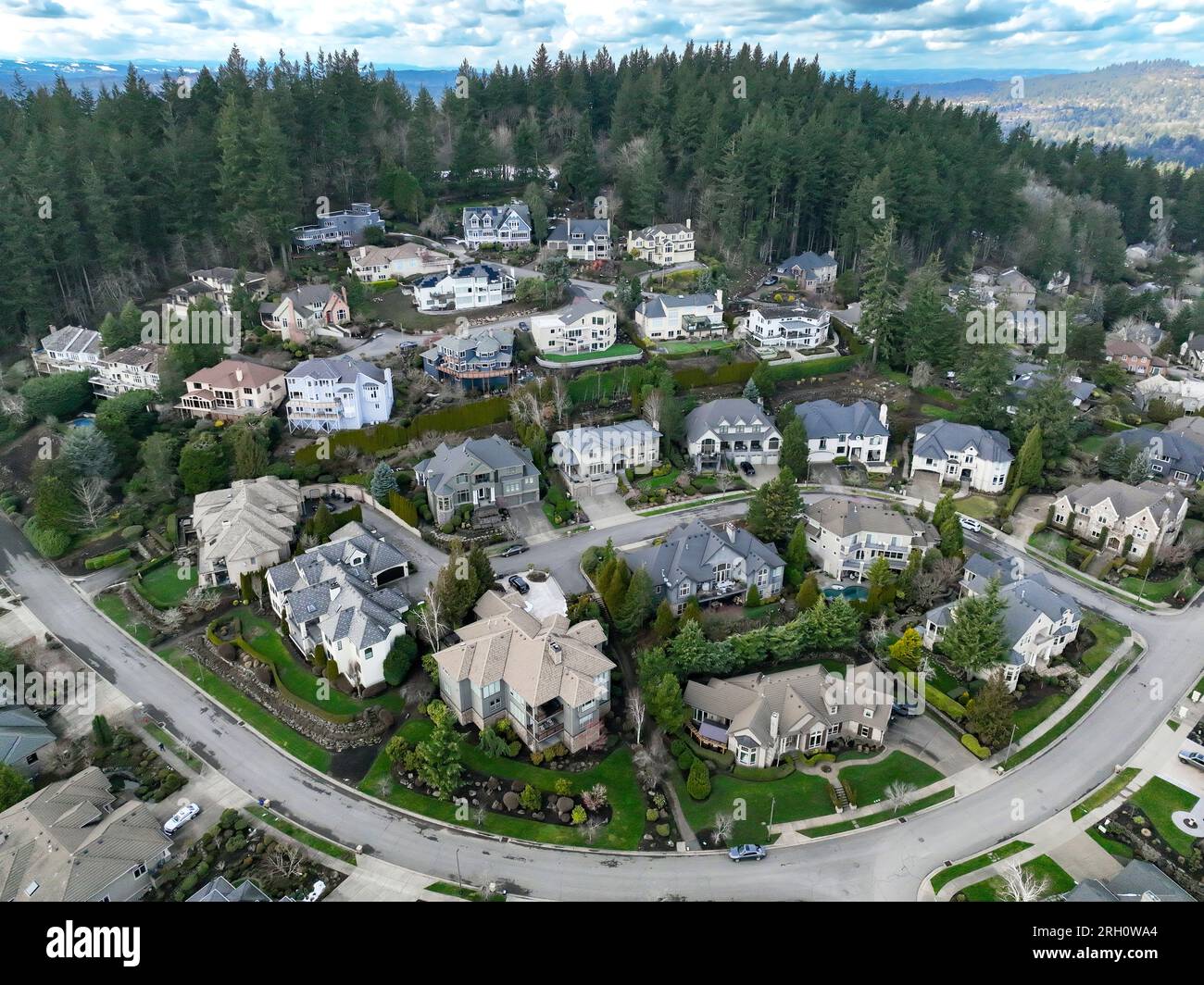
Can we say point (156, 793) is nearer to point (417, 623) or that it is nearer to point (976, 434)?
point (417, 623)

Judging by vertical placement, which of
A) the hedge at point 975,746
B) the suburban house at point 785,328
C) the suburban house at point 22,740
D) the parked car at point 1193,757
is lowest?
the suburban house at point 22,740

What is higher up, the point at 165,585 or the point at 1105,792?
the point at 1105,792

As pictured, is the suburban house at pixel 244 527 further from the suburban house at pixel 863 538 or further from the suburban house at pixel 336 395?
the suburban house at pixel 863 538

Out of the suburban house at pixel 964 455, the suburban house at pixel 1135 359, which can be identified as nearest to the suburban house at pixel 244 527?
the suburban house at pixel 964 455

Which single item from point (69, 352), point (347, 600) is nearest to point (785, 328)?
point (347, 600)

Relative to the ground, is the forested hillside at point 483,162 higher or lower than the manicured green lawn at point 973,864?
higher

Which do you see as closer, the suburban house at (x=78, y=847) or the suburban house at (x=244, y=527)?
the suburban house at (x=78, y=847)

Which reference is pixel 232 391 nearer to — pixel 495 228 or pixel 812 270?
pixel 495 228
